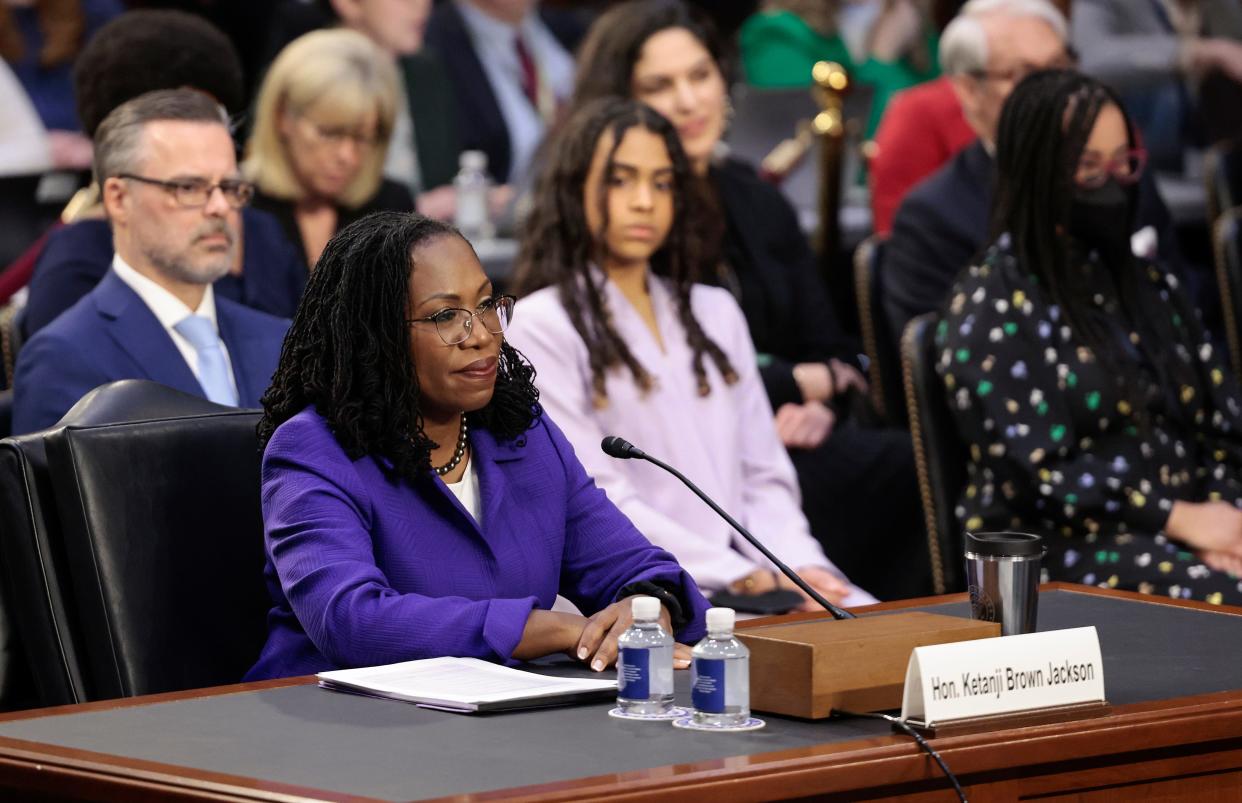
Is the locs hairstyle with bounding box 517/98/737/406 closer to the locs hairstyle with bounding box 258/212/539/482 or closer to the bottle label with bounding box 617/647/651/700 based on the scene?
the locs hairstyle with bounding box 258/212/539/482

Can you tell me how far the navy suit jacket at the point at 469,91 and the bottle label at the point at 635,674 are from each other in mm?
4385

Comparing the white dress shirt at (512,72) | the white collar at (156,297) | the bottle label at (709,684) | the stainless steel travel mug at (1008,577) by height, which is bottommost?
the bottle label at (709,684)

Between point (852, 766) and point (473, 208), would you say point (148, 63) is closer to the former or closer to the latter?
point (473, 208)

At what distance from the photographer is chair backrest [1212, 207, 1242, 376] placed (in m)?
4.76

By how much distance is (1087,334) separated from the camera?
353 cm

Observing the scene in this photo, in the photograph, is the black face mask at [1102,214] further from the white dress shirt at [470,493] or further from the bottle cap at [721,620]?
the bottle cap at [721,620]

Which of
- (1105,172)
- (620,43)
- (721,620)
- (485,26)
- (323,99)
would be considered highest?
(485,26)

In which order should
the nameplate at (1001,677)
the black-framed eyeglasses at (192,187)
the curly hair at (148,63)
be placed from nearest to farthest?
the nameplate at (1001,677) < the black-framed eyeglasses at (192,187) < the curly hair at (148,63)

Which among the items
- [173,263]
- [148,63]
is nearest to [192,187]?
[173,263]

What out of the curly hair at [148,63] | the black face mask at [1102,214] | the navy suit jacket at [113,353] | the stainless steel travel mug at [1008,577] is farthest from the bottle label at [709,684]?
the curly hair at [148,63]

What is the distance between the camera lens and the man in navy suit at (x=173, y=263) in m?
3.29

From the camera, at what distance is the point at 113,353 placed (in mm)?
3250

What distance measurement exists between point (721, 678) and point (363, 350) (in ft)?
2.29

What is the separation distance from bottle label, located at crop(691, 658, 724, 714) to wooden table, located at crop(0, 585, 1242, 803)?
6cm
